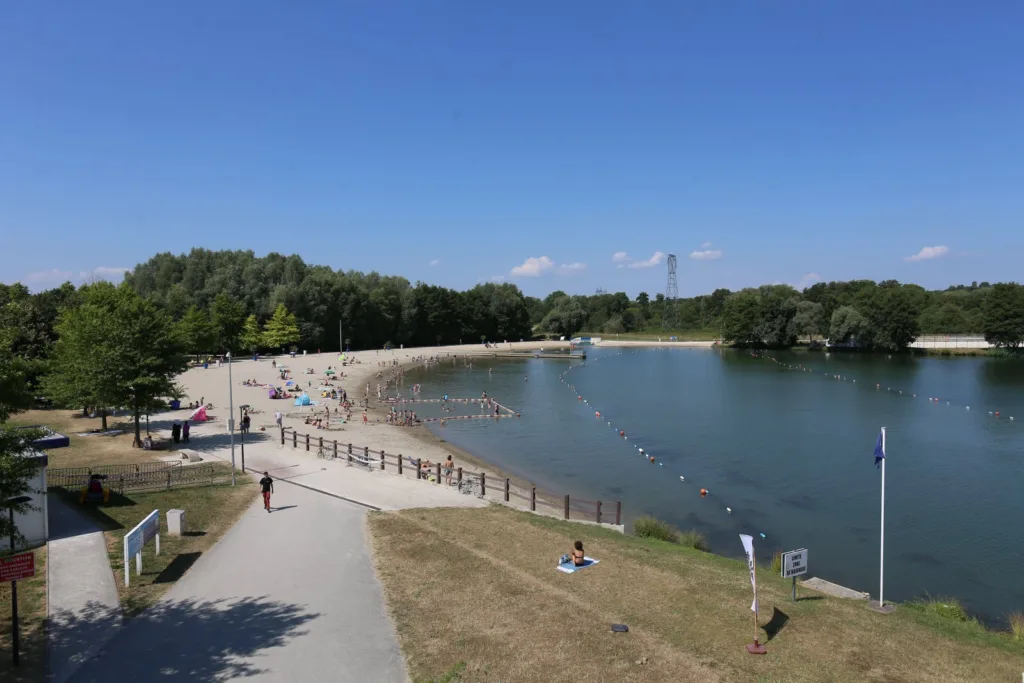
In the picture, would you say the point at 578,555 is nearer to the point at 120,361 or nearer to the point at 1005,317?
the point at 120,361

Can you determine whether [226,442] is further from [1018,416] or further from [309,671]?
[1018,416]

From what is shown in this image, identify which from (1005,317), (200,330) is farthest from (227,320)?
(1005,317)

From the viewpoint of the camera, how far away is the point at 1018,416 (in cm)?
4781

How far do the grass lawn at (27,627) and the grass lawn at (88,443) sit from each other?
880 centimetres

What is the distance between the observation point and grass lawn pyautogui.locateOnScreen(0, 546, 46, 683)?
9.50 metres

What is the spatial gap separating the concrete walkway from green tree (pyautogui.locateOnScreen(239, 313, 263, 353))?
7882 cm

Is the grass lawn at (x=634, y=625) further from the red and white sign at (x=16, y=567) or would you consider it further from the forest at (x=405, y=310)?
the forest at (x=405, y=310)

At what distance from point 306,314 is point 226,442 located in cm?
7280

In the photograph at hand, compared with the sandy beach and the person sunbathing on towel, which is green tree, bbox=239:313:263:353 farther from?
the person sunbathing on towel

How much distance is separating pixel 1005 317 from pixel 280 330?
11250cm

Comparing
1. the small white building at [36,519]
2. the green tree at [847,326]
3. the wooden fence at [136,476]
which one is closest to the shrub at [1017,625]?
the small white building at [36,519]

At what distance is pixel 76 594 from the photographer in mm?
12500

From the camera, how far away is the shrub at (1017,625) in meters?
13.5

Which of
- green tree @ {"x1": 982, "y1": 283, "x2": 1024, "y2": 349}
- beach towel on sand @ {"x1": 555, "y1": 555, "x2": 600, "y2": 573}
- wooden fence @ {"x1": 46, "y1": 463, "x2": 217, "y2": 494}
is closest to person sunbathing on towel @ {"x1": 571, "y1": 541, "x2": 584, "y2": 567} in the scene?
beach towel on sand @ {"x1": 555, "y1": 555, "x2": 600, "y2": 573}
